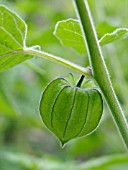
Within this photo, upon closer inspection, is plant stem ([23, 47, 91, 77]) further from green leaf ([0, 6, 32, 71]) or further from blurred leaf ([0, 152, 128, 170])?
blurred leaf ([0, 152, 128, 170])

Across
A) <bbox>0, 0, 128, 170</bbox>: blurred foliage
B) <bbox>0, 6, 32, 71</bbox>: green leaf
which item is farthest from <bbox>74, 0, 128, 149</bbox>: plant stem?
<bbox>0, 0, 128, 170</bbox>: blurred foliage

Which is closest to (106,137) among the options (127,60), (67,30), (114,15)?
(127,60)

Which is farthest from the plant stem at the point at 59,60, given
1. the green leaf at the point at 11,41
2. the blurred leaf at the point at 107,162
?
the blurred leaf at the point at 107,162

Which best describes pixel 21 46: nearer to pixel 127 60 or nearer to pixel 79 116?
pixel 79 116

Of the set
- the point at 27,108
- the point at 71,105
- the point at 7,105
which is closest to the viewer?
the point at 71,105

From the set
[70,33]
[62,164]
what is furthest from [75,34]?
[62,164]

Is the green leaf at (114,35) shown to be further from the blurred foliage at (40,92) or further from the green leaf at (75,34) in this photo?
the blurred foliage at (40,92)
